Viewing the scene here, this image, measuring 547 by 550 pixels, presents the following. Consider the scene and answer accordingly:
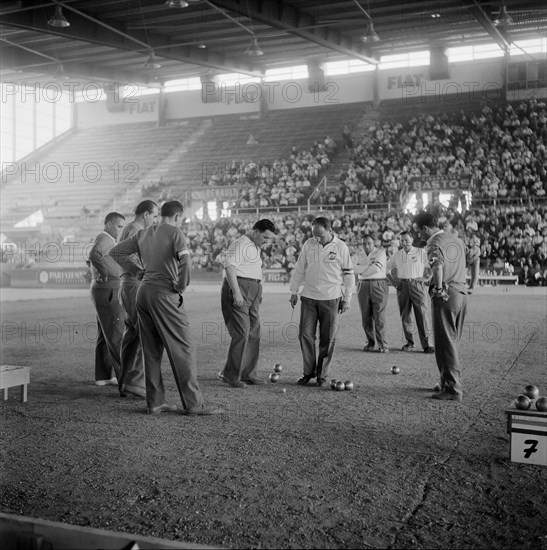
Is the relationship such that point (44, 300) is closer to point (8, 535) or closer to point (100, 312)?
point (100, 312)

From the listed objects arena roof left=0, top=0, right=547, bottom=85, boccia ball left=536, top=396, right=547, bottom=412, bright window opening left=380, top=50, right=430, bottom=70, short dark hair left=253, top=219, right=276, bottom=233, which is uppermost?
bright window opening left=380, top=50, right=430, bottom=70

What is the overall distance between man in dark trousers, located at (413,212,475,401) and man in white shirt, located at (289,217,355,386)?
1.33m

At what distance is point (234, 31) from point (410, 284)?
2238 cm

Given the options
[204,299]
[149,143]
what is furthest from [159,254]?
[149,143]

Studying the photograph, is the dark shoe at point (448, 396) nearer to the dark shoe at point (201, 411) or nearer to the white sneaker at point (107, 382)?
the dark shoe at point (201, 411)

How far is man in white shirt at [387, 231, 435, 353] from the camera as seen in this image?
34.6ft

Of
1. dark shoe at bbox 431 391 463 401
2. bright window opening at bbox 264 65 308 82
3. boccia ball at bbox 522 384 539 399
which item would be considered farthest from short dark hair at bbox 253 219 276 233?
bright window opening at bbox 264 65 308 82

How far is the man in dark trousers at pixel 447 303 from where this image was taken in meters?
6.85

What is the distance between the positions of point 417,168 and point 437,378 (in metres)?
21.8

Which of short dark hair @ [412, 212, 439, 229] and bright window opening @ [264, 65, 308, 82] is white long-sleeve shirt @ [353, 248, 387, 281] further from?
bright window opening @ [264, 65, 308, 82]

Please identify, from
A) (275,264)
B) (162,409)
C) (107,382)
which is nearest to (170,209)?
(162,409)

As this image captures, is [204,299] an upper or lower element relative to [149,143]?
lower

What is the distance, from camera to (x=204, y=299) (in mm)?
22547

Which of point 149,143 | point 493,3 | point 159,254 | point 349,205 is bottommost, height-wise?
point 159,254
